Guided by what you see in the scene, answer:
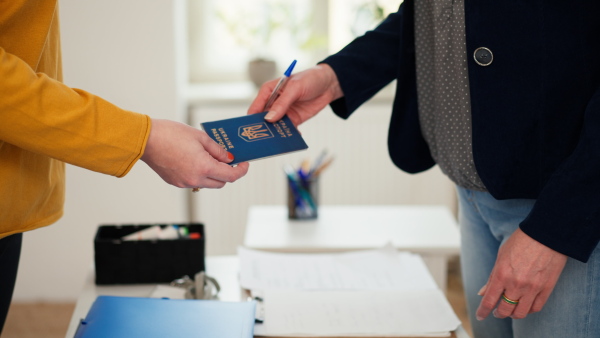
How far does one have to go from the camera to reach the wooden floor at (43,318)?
98.5 inches

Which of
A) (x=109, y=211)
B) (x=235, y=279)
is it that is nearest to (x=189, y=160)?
(x=235, y=279)

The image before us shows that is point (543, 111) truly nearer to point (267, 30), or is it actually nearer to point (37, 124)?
point (37, 124)

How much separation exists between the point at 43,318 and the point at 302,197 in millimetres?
1284

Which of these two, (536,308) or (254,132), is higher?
(254,132)

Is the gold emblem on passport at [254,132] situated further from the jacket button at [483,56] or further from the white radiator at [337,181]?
the white radiator at [337,181]

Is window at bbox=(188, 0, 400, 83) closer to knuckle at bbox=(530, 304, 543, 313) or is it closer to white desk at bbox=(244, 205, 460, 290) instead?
white desk at bbox=(244, 205, 460, 290)

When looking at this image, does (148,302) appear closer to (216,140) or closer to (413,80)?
(216,140)

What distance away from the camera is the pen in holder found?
2.04 metres

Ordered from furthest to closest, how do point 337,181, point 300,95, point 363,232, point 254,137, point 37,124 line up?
point 337,181 < point 363,232 < point 300,95 < point 254,137 < point 37,124

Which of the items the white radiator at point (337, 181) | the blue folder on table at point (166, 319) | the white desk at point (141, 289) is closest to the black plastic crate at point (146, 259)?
the white desk at point (141, 289)

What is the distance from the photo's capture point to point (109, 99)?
2.54m

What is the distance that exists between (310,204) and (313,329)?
96 centimetres

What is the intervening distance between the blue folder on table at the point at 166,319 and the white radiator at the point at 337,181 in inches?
67.8

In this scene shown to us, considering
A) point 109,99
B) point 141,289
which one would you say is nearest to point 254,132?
point 141,289
